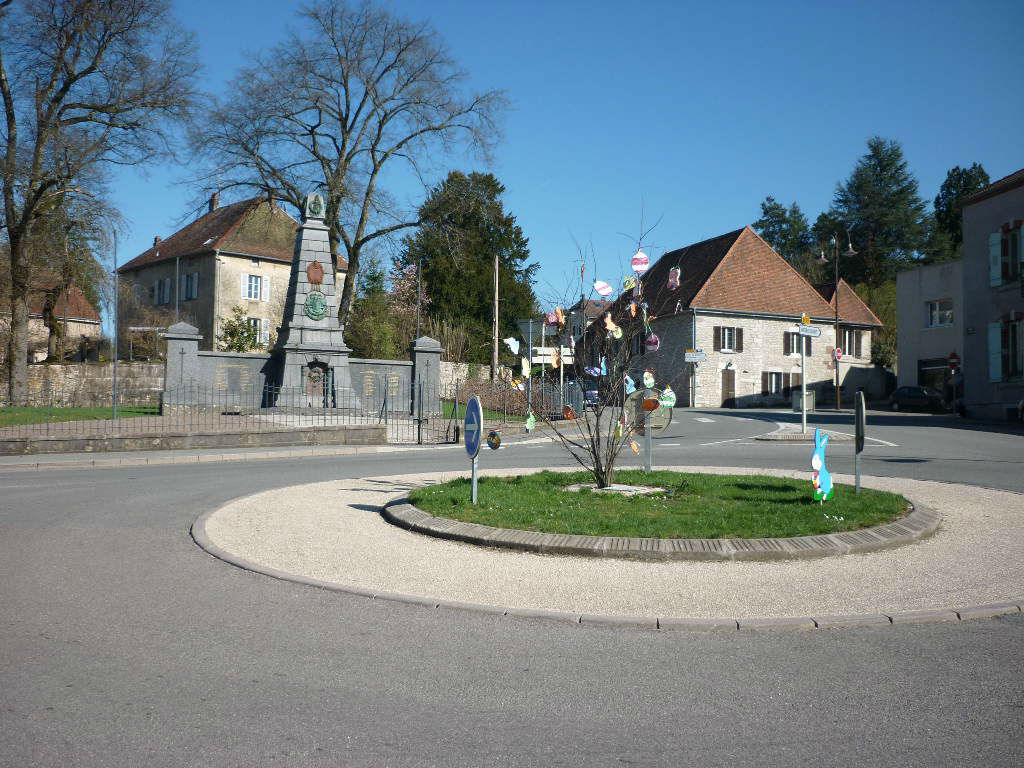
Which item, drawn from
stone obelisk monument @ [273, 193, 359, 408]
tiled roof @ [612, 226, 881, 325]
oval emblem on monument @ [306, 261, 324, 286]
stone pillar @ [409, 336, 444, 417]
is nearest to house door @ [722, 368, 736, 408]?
tiled roof @ [612, 226, 881, 325]

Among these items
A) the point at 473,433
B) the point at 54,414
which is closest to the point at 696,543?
the point at 473,433

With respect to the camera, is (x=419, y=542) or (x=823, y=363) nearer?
(x=419, y=542)

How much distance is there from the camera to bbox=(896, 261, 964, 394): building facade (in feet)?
149

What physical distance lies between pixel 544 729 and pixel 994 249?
36.3 metres

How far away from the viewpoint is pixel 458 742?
3.36 meters

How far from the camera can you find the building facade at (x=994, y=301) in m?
31.9

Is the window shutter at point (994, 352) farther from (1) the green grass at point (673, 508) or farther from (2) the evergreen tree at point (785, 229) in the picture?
(2) the evergreen tree at point (785, 229)

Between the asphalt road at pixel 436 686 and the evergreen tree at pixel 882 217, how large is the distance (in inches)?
3106

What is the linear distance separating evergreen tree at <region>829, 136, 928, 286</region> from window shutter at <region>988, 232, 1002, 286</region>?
44.4 m

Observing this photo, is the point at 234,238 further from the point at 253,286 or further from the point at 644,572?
the point at 644,572

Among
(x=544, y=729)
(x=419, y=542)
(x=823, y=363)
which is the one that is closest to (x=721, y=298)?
(x=823, y=363)

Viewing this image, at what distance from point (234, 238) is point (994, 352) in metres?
41.2

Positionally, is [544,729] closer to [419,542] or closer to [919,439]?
[419,542]

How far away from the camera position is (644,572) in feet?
20.3
